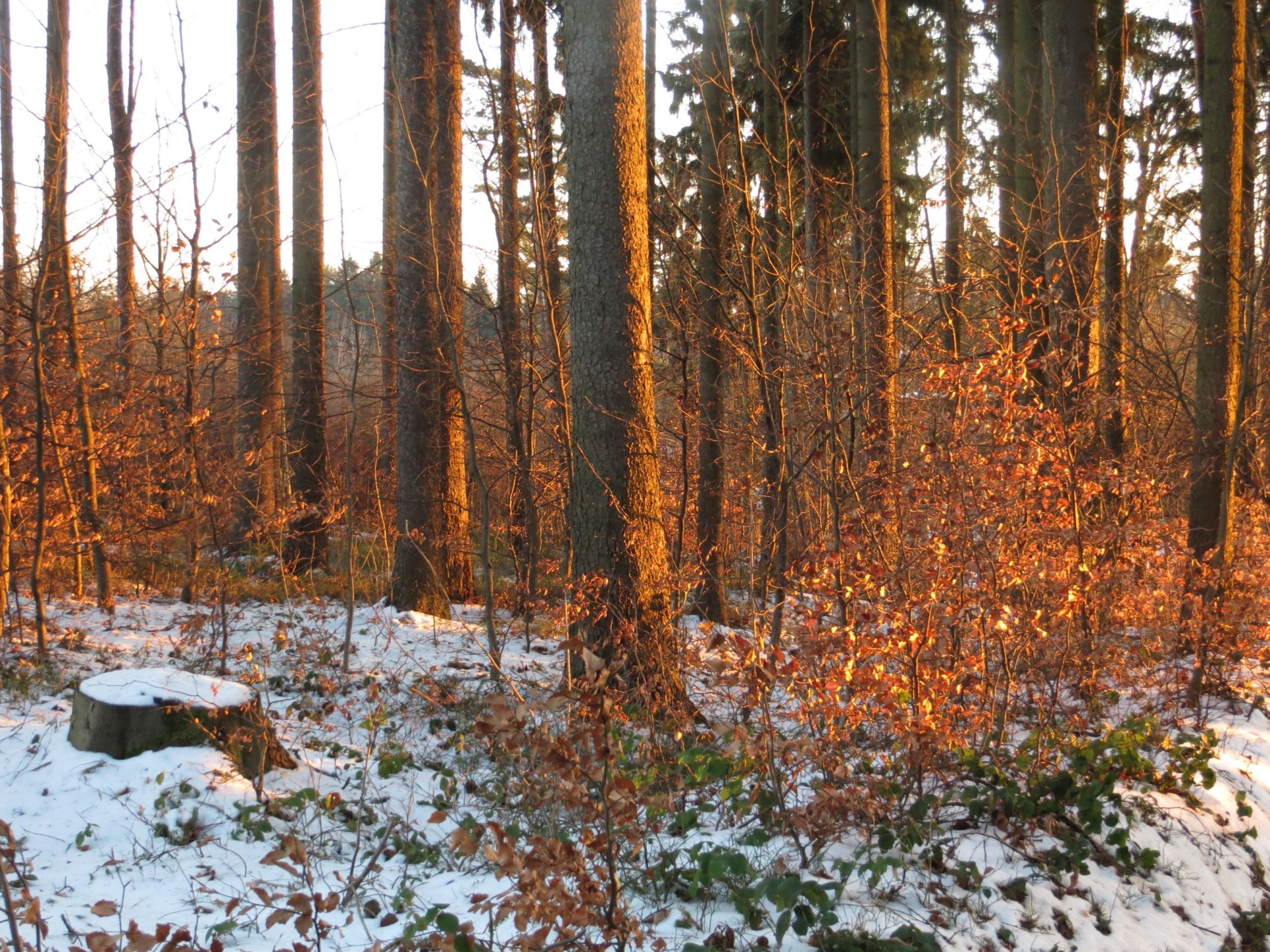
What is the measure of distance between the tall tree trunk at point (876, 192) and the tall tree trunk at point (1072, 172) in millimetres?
1464

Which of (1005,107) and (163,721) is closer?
(163,721)

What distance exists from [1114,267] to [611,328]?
7.68 m

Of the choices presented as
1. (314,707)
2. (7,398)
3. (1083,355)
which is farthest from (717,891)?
(7,398)

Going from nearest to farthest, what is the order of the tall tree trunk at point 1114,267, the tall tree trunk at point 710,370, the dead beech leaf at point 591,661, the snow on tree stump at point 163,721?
the dead beech leaf at point 591,661 → the snow on tree stump at point 163,721 → the tall tree trunk at point 1114,267 → the tall tree trunk at point 710,370

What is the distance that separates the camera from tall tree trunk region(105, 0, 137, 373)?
24.6 feet

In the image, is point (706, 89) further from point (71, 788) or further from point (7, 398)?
point (71, 788)

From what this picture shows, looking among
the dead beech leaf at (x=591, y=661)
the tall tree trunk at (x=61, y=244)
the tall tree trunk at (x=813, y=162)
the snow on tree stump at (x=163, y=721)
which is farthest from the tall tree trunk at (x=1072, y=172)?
the tall tree trunk at (x=61, y=244)

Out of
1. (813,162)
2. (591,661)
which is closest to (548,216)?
(591,661)

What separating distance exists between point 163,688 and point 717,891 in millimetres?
3317

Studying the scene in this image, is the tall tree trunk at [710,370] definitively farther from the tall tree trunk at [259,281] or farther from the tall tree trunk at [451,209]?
the tall tree trunk at [259,281]

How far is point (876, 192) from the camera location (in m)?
10.9

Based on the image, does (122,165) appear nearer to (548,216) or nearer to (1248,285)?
(548,216)

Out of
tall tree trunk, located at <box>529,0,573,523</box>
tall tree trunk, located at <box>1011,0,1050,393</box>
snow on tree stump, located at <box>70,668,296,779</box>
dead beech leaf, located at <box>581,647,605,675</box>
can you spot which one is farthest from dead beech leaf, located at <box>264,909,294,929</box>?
tall tree trunk, located at <box>1011,0,1050,393</box>

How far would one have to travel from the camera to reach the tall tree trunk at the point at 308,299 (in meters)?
12.1
